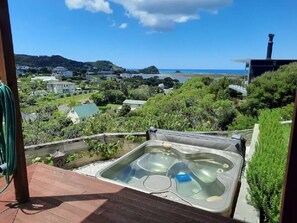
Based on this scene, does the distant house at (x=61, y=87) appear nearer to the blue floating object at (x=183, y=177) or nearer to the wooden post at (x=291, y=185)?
the blue floating object at (x=183, y=177)

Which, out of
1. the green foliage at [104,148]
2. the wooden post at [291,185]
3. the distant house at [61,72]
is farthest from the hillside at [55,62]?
the wooden post at [291,185]

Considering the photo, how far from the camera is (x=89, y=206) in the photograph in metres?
1.76

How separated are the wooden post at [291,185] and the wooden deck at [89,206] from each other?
918 millimetres

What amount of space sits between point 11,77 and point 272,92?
50.8 feet

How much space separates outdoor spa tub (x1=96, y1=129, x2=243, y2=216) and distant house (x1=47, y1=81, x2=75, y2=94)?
74.4 feet

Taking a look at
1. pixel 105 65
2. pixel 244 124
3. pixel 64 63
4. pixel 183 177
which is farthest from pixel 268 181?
pixel 105 65

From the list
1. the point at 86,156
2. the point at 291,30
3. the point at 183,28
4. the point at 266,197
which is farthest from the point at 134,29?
the point at 266,197

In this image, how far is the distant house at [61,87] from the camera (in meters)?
25.5

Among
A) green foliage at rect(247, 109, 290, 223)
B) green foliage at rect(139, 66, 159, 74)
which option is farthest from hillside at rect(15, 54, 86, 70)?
green foliage at rect(247, 109, 290, 223)

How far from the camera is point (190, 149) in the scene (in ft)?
15.5

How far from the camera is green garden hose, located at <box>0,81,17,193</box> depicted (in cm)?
151

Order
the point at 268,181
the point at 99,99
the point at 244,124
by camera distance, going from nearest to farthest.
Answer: the point at 268,181 → the point at 244,124 → the point at 99,99

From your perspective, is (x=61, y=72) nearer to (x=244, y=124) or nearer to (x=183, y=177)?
(x=244, y=124)

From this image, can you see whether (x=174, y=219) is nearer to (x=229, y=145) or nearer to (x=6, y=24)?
(x=6, y=24)
